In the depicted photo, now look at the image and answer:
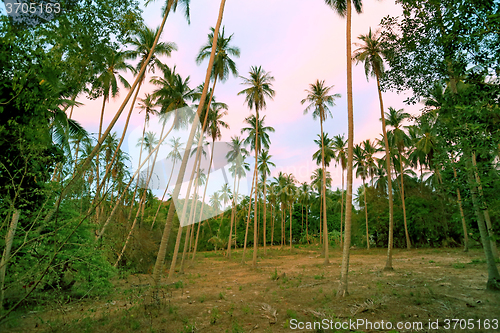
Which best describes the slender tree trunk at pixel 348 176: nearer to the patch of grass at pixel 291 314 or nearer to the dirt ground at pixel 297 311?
the dirt ground at pixel 297 311

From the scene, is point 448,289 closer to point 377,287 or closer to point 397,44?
point 377,287

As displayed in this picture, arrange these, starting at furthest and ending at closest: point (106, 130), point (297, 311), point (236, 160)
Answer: point (236, 160)
point (106, 130)
point (297, 311)

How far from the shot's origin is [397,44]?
22.4 feet

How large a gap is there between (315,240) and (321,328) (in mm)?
44165

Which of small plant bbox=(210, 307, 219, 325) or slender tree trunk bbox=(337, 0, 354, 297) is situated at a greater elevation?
slender tree trunk bbox=(337, 0, 354, 297)

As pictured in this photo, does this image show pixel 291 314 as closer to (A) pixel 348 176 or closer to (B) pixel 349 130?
(A) pixel 348 176

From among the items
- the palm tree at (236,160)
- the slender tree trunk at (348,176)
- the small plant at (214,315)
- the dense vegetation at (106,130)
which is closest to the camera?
the dense vegetation at (106,130)

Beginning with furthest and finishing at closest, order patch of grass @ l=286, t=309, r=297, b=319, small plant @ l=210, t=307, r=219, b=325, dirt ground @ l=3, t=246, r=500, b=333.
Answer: patch of grass @ l=286, t=309, r=297, b=319 < small plant @ l=210, t=307, r=219, b=325 < dirt ground @ l=3, t=246, r=500, b=333

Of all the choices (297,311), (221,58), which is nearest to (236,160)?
(221,58)

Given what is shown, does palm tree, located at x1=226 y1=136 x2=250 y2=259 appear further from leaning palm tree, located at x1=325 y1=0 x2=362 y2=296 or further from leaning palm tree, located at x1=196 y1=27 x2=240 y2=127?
leaning palm tree, located at x1=325 y1=0 x2=362 y2=296

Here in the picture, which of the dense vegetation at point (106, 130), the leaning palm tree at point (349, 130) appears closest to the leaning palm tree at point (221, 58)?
the dense vegetation at point (106, 130)

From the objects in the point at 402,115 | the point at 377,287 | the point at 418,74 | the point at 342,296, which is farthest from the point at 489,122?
the point at 402,115

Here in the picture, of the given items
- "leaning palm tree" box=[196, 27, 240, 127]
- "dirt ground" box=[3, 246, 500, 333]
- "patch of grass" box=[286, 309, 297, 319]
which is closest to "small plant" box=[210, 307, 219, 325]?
"dirt ground" box=[3, 246, 500, 333]

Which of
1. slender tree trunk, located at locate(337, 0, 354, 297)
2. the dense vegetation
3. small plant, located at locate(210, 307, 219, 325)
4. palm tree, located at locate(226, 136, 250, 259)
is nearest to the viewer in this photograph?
the dense vegetation
